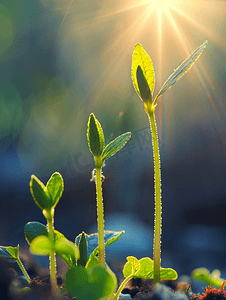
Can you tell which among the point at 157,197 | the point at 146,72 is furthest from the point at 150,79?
the point at 157,197

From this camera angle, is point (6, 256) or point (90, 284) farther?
point (6, 256)

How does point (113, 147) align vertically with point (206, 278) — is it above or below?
above

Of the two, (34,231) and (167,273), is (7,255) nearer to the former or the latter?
(34,231)

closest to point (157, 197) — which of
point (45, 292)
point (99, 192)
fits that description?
point (99, 192)

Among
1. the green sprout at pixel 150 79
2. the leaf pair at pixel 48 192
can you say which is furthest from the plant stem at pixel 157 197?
the leaf pair at pixel 48 192

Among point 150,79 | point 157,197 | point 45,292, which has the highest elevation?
point 150,79

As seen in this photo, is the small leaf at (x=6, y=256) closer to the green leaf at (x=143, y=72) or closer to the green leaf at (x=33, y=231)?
the green leaf at (x=33, y=231)

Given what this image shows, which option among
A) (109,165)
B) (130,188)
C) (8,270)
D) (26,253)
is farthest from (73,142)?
(8,270)

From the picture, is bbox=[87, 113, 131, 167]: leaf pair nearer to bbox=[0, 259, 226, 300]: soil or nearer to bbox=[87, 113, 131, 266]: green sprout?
bbox=[87, 113, 131, 266]: green sprout

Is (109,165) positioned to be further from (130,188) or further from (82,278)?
(82,278)
